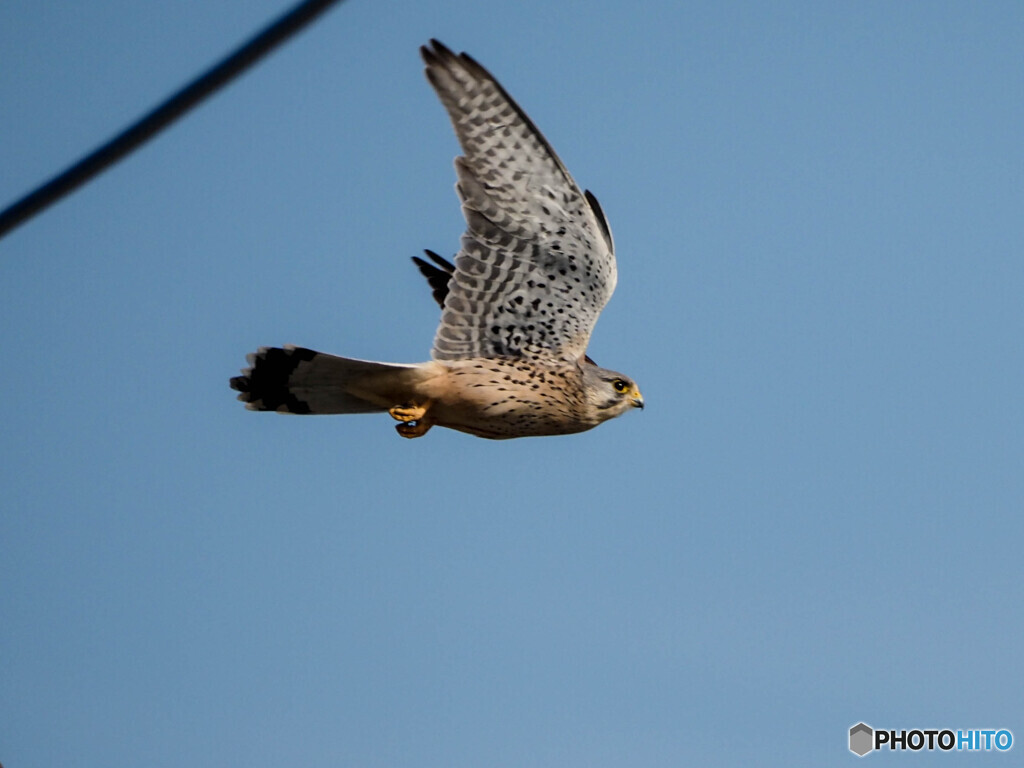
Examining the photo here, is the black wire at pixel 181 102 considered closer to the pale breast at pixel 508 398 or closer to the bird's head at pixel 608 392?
the pale breast at pixel 508 398

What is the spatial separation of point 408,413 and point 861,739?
15.6 ft

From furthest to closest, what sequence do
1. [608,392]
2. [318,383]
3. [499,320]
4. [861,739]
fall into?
[861,739]
[608,392]
[499,320]
[318,383]

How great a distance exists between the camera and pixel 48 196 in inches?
98.0

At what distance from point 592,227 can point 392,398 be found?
4.48ft

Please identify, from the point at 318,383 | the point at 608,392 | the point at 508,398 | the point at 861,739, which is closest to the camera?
the point at 318,383

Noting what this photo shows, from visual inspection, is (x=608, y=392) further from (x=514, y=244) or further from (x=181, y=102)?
(x=181, y=102)

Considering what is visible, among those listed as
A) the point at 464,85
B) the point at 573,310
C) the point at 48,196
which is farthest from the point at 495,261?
the point at 48,196

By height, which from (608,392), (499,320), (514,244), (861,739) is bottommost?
(861,739)

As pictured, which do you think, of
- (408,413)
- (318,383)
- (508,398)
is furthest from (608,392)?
(318,383)

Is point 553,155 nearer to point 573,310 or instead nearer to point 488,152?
point 488,152

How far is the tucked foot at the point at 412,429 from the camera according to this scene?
684 cm

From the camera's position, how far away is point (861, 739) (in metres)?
9.59

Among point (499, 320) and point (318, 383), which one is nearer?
point (318, 383)

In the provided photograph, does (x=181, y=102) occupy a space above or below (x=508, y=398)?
below
